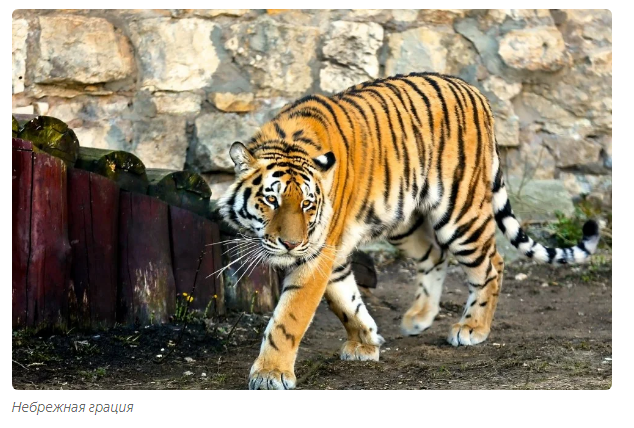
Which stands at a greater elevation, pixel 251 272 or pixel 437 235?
pixel 437 235

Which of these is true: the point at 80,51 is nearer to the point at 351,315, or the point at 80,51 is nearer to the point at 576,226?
the point at 351,315

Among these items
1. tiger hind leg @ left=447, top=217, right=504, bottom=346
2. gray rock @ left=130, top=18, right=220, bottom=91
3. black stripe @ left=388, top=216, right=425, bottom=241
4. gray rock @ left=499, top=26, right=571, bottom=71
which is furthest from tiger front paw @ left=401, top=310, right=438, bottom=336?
gray rock @ left=499, top=26, right=571, bottom=71

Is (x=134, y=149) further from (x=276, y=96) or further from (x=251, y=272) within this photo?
(x=251, y=272)

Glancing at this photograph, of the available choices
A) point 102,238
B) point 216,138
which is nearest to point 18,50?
point 216,138

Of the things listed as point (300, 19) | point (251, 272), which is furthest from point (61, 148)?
point (300, 19)

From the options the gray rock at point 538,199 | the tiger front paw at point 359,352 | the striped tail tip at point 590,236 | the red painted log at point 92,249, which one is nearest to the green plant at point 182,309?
the red painted log at point 92,249

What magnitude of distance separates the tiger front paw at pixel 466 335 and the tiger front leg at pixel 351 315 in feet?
2.03

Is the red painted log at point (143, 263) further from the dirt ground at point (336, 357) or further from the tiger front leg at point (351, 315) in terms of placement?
the tiger front leg at point (351, 315)

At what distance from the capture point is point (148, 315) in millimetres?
4961

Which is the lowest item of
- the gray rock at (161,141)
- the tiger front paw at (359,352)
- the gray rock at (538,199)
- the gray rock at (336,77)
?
the tiger front paw at (359,352)

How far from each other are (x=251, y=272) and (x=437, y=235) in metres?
1.23

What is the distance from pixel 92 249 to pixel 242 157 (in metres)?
1.15

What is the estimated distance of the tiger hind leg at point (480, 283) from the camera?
5.34 metres

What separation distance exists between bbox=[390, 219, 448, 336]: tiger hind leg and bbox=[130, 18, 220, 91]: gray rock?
84.1 inches
